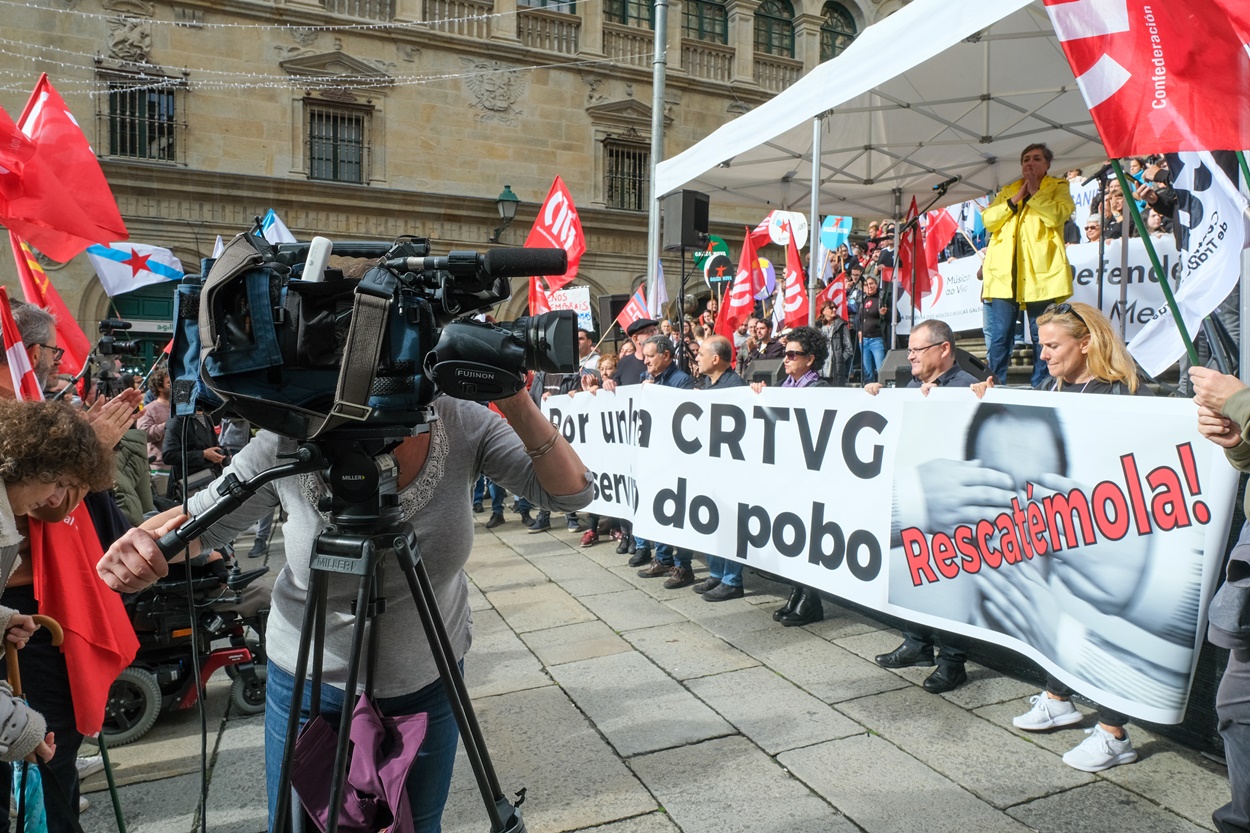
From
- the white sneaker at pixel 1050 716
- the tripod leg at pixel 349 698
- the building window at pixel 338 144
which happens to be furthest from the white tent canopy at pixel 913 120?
the building window at pixel 338 144

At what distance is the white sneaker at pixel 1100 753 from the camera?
10.0 ft

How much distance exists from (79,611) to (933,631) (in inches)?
141

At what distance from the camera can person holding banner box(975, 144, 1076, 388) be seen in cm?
621

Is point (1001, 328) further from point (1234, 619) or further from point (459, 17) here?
point (459, 17)

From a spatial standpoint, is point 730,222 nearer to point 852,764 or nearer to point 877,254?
point 877,254

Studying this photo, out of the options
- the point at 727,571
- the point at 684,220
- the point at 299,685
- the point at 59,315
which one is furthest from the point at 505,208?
the point at 299,685

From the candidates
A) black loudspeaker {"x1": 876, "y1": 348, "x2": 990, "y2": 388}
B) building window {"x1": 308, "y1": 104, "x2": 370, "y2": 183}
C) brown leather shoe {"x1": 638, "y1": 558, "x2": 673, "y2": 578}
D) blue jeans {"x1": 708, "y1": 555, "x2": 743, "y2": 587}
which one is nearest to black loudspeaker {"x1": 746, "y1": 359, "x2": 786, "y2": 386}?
black loudspeaker {"x1": 876, "y1": 348, "x2": 990, "y2": 388}

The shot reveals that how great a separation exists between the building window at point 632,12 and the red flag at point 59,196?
19564 millimetres

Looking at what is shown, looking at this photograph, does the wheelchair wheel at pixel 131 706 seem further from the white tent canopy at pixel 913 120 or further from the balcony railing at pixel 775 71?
the balcony railing at pixel 775 71

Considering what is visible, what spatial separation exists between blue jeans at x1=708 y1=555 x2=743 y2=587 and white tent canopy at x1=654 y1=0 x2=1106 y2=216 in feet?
10.7

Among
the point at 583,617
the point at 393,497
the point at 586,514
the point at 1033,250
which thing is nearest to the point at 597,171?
the point at 586,514

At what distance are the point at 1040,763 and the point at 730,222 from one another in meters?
20.1

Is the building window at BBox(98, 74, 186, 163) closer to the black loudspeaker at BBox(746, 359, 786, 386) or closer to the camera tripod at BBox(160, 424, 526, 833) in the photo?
the black loudspeaker at BBox(746, 359, 786, 386)

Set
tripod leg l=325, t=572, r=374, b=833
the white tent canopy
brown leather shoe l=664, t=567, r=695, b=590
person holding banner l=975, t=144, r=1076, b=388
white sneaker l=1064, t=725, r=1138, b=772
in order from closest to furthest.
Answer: tripod leg l=325, t=572, r=374, b=833 → white sneaker l=1064, t=725, r=1138, b=772 → the white tent canopy → brown leather shoe l=664, t=567, r=695, b=590 → person holding banner l=975, t=144, r=1076, b=388
